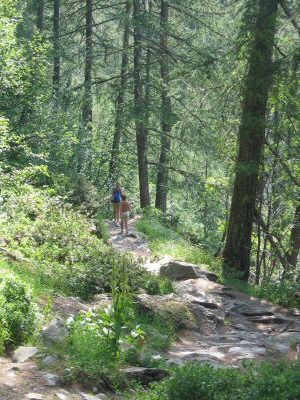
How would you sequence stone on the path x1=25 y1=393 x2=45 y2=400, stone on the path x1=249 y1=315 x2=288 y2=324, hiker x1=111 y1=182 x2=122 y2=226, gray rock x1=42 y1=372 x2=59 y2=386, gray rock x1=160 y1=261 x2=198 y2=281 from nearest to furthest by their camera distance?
1. stone on the path x1=25 y1=393 x2=45 y2=400
2. gray rock x1=42 y1=372 x2=59 y2=386
3. stone on the path x1=249 y1=315 x2=288 y2=324
4. gray rock x1=160 y1=261 x2=198 y2=281
5. hiker x1=111 y1=182 x2=122 y2=226

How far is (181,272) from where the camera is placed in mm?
12977

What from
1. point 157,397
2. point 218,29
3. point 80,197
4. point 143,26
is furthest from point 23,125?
point 157,397

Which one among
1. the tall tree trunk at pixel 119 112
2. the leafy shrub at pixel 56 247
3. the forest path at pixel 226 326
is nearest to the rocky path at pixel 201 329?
the forest path at pixel 226 326

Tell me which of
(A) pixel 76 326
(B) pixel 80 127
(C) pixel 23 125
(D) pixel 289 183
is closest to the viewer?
(A) pixel 76 326

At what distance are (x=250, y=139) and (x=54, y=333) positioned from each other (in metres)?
8.56

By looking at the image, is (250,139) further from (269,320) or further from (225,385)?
(225,385)

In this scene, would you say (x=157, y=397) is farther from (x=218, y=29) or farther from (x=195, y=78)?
(x=218, y=29)

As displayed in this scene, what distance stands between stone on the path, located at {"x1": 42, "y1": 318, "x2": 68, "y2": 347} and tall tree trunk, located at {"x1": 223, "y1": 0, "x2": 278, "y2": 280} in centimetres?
762

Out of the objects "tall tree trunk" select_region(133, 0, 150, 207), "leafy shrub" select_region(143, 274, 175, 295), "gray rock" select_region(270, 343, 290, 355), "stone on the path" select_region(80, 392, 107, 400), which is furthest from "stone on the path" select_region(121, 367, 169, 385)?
"tall tree trunk" select_region(133, 0, 150, 207)

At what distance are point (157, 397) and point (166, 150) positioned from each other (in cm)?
1972

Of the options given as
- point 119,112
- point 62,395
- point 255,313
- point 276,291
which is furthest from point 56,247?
point 119,112

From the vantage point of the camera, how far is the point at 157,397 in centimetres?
533

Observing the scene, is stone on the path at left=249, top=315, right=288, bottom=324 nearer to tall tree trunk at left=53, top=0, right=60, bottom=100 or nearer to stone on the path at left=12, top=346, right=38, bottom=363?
stone on the path at left=12, top=346, right=38, bottom=363

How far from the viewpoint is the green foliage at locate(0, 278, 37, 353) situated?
21.0ft
